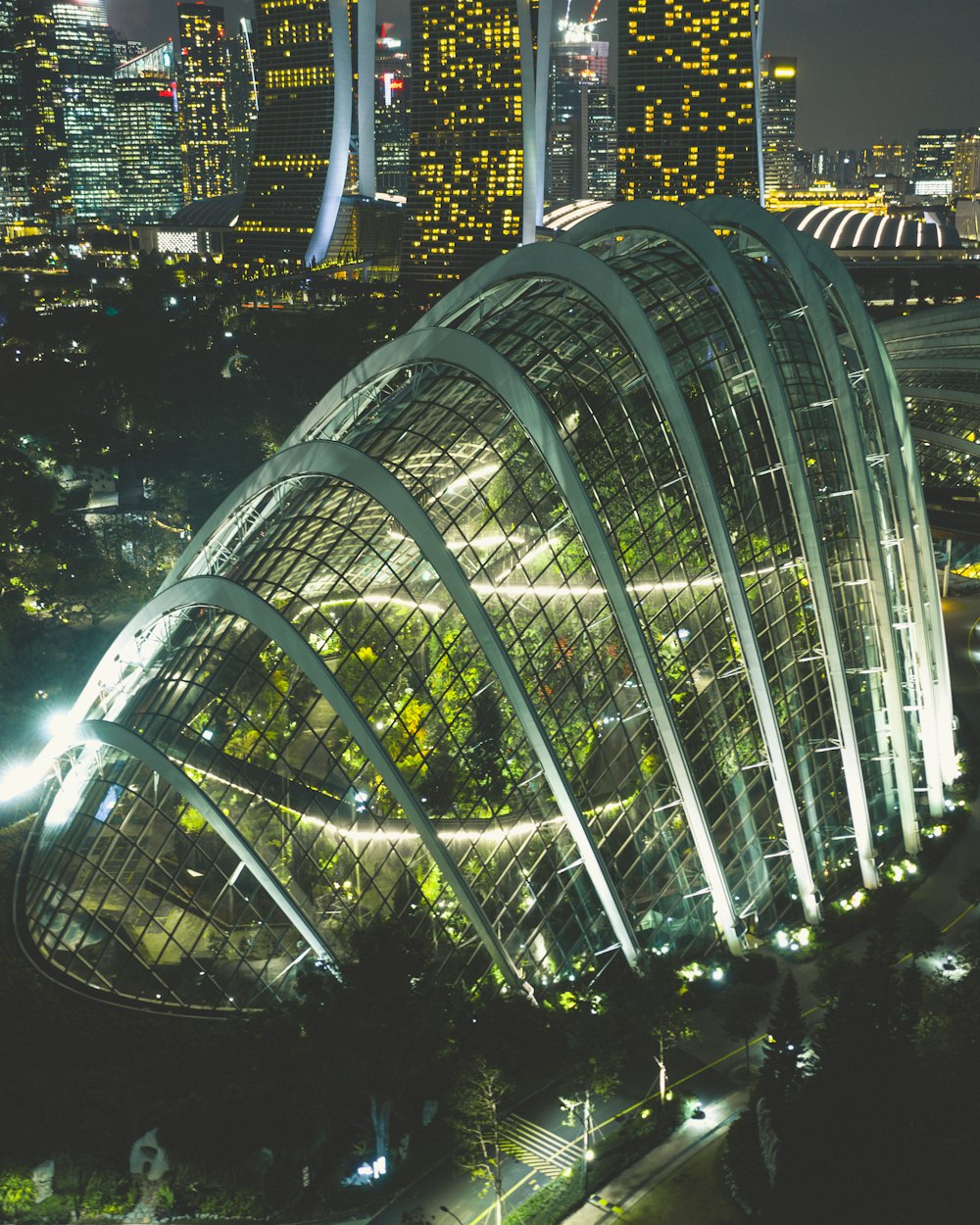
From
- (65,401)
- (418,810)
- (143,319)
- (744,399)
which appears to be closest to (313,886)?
(418,810)

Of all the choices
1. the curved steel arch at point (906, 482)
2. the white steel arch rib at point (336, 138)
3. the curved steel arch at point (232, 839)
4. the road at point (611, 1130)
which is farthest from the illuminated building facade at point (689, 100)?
the curved steel arch at point (232, 839)

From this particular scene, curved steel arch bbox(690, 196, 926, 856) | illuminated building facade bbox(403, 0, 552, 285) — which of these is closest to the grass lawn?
curved steel arch bbox(690, 196, 926, 856)

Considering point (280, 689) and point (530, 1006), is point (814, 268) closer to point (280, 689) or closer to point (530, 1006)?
point (280, 689)

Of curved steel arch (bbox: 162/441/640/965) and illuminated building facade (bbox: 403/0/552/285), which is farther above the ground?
illuminated building facade (bbox: 403/0/552/285)

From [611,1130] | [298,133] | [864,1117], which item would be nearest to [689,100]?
[298,133]

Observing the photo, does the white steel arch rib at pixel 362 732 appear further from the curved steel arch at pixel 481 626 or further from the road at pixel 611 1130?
the road at pixel 611 1130

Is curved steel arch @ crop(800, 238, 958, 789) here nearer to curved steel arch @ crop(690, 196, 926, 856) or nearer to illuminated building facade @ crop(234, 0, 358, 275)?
curved steel arch @ crop(690, 196, 926, 856)
